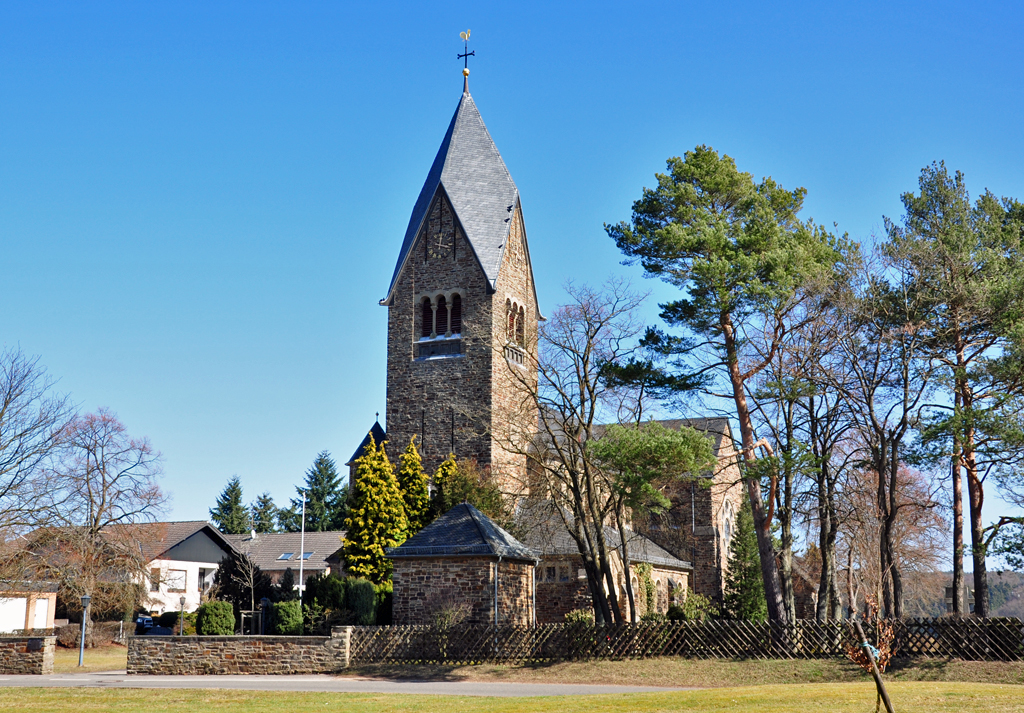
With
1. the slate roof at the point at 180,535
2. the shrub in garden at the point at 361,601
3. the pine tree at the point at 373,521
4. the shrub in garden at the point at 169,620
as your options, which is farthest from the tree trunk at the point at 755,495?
the slate roof at the point at 180,535

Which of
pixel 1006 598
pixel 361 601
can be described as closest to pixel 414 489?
pixel 361 601

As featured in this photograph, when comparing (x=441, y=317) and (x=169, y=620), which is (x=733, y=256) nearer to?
(x=441, y=317)

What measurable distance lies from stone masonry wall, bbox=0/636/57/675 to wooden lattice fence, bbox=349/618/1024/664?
25.2 feet

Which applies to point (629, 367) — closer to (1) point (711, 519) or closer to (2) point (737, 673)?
(2) point (737, 673)

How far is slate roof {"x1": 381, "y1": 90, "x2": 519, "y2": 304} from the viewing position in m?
43.9

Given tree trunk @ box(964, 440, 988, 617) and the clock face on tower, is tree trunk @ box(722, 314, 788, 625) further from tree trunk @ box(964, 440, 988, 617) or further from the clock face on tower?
the clock face on tower

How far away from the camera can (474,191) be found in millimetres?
45094

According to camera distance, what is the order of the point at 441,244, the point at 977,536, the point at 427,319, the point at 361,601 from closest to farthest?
the point at 977,536 → the point at 361,601 → the point at 427,319 → the point at 441,244

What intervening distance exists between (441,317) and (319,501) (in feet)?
143

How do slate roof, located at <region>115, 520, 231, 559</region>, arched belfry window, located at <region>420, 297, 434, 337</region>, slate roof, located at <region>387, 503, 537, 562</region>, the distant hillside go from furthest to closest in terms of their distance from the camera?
the distant hillside, slate roof, located at <region>115, 520, 231, 559</region>, arched belfry window, located at <region>420, 297, 434, 337</region>, slate roof, located at <region>387, 503, 537, 562</region>

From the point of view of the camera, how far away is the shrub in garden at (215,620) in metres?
27.6

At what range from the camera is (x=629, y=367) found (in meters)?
26.6

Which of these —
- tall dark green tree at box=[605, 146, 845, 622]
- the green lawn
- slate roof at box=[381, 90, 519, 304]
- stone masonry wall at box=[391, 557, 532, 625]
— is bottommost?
the green lawn

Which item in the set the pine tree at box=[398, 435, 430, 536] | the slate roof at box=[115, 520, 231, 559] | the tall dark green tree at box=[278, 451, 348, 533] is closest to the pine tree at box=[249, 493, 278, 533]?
the tall dark green tree at box=[278, 451, 348, 533]
